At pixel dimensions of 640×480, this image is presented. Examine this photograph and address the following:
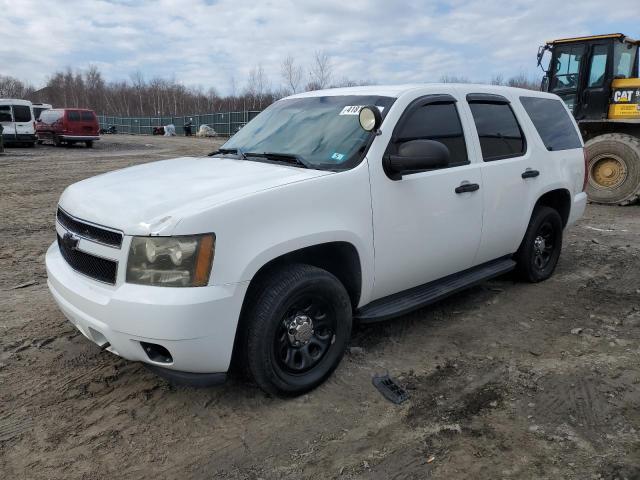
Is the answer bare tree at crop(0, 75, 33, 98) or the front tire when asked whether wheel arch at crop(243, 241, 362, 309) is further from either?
bare tree at crop(0, 75, 33, 98)

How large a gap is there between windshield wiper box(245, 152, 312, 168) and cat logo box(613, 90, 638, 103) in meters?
8.98

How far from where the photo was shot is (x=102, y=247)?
2725mm

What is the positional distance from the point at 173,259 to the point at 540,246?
3.99 metres

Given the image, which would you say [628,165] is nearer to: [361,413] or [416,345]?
[416,345]

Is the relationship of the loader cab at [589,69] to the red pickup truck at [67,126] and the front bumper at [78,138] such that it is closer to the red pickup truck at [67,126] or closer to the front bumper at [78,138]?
the red pickup truck at [67,126]

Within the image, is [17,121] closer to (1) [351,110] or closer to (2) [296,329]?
(1) [351,110]

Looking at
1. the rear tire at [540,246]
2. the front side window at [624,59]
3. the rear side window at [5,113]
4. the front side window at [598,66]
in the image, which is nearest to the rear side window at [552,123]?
the rear tire at [540,246]

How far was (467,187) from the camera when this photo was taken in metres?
3.85

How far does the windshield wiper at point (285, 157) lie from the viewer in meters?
3.33

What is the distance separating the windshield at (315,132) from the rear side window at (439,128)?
227mm

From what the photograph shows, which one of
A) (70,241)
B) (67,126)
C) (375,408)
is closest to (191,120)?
(67,126)

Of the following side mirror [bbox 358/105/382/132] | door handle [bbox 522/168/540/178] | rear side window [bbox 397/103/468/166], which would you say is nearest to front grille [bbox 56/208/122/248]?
side mirror [bbox 358/105/382/132]

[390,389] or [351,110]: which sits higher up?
[351,110]

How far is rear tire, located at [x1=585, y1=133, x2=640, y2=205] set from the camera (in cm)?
962
